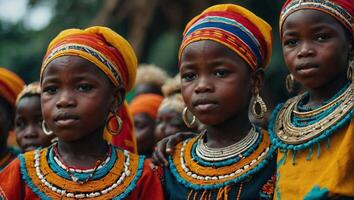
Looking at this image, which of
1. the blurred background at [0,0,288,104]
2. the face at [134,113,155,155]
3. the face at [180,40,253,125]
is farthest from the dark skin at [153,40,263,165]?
the blurred background at [0,0,288,104]

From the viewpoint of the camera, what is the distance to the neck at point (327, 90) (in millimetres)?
4270

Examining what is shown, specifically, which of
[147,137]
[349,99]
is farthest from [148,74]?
[349,99]

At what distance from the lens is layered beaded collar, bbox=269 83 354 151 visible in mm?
4035

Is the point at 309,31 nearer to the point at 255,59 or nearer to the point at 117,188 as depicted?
the point at 255,59

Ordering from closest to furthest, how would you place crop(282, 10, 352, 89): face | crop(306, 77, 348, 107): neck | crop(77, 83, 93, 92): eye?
crop(282, 10, 352, 89): face < crop(306, 77, 348, 107): neck < crop(77, 83, 93, 92): eye

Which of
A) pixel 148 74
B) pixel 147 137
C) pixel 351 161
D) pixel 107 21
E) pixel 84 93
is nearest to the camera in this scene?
pixel 351 161

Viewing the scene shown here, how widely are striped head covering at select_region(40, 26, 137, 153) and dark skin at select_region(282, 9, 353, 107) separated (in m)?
1.10

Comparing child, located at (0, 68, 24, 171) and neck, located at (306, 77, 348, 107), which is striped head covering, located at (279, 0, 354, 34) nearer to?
neck, located at (306, 77, 348, 107)

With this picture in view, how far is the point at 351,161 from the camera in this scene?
151 inches

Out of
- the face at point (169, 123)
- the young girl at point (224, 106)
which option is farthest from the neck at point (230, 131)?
the face at point (169, 123)

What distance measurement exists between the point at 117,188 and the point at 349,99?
149 centimetres

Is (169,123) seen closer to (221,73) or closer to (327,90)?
(221,73)

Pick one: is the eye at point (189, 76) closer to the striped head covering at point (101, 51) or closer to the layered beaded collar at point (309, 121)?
the striped head covering at point (101, 51)

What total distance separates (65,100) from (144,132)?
3.38m
